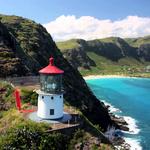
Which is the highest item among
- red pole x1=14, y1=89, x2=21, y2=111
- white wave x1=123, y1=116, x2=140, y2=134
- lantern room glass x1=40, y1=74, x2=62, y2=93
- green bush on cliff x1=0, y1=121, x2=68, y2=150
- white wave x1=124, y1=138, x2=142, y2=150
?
lantern room glass x1=40, y1=74, x2=62, y2=93

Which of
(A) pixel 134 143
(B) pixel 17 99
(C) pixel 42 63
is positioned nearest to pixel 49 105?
(B) pixel 17 99

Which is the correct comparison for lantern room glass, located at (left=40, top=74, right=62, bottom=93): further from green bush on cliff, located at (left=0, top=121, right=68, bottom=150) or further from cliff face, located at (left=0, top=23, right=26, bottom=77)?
cliff face, located at (left=0, top=23, right=26, bottom=77)

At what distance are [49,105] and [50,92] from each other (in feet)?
5.28

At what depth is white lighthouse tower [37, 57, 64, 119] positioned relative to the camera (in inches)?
1688

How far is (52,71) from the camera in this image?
4266cm

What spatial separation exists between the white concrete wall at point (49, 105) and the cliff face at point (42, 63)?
63.6 ft

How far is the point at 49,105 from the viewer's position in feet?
143

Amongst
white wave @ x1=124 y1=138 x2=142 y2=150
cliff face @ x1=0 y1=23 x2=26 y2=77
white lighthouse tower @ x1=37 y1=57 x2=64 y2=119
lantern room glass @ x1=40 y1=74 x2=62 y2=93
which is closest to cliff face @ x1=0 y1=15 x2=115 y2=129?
cliff face @ x1=0 y1=23 x2=26 y2=77

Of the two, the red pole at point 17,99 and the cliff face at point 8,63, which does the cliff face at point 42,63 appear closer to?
the cliff face at point 8,63

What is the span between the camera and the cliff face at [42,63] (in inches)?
2953

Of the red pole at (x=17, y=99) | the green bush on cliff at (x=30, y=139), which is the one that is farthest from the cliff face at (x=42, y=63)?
the green bush on cliff at (x=30, y=139)

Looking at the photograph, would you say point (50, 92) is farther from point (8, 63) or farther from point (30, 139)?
point (8, 63)

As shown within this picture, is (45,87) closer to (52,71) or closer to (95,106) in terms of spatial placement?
(52,71)

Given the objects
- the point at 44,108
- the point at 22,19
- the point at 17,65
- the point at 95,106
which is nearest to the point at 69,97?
the point at 95,106
